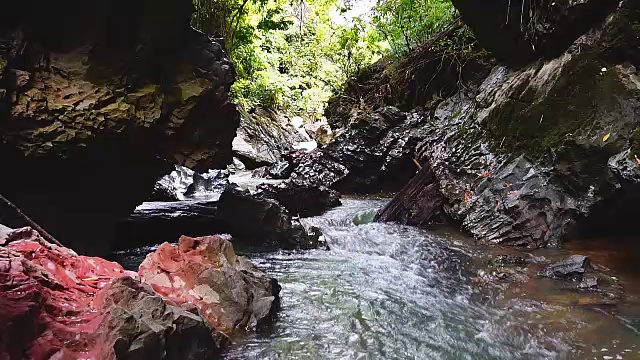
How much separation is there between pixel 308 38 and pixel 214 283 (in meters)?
24.1

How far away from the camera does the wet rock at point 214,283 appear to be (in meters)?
4.04

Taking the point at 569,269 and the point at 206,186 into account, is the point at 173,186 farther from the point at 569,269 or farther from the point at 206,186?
the point at 569,269

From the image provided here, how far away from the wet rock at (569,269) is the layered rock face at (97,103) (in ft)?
14.3

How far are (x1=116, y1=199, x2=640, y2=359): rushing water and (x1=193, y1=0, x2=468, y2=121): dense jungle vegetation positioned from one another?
583 cm

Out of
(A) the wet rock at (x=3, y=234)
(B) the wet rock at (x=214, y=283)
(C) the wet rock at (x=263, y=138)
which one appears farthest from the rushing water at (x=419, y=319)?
(C) the wet rock at (x=263, y=138)

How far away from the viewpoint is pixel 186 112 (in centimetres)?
595

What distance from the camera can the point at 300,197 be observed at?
33.3 ft

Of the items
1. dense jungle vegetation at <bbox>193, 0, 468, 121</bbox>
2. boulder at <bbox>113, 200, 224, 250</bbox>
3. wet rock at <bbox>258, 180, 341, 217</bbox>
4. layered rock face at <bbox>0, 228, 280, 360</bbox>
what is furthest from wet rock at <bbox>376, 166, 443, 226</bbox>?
dense jungle vegetation at <bbox>193, 0, 468, 121</bbox>

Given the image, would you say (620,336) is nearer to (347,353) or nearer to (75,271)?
(347,353)

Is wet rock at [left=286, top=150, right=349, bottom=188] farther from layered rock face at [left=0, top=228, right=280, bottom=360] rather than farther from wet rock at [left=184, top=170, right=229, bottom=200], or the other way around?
layered rock face at [left=0, top=228, right=280, bottom=360]

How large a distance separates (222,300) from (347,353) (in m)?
1.25

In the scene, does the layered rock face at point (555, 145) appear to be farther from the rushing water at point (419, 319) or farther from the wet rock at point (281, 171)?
the wet rock at point (281, 171)

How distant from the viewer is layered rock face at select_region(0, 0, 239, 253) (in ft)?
16.6

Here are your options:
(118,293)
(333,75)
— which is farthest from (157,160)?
(333,75)
